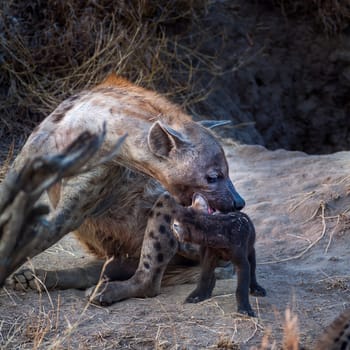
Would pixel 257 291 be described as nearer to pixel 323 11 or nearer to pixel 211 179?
pixel 211 179

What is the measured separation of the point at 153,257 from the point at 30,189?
2.11 meters

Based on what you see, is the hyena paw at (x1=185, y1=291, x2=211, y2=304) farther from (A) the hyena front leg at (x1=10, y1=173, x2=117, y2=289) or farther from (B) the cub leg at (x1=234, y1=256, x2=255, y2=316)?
(A) the hyena front leg at (x1=10, y1=173, x2=117, y2=289)

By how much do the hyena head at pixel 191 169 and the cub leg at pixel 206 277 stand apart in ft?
0.76

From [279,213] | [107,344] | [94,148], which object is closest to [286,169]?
[279,213]

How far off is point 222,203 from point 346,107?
5624 millimetres

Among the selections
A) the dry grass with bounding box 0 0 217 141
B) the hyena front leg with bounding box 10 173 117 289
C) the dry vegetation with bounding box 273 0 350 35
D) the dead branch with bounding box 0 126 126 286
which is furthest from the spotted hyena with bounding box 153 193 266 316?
the dry vegetation with bounding box 273 0 350 35

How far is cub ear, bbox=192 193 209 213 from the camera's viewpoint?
13.9 ft

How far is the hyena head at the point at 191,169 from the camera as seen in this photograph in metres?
4.29

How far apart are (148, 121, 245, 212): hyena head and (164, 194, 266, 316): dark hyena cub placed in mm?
112

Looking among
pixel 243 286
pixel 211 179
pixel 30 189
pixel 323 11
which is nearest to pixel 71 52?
pixel 323 11

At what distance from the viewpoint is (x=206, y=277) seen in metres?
4.23

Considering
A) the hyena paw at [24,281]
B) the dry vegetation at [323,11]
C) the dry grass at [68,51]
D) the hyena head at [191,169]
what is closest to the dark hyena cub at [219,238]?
the hyena head at [191,169]

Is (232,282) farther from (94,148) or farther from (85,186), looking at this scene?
(94,148)

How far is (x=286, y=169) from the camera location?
6770mm
